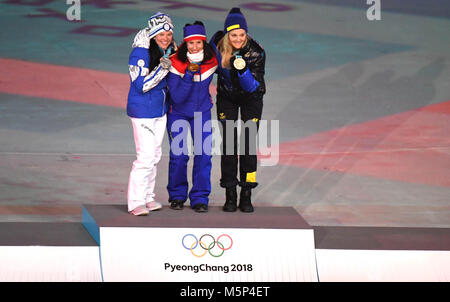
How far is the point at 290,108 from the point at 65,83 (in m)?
3.46

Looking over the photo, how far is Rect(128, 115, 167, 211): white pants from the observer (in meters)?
6.64

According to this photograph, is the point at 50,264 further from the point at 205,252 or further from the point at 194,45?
the point at 194,45

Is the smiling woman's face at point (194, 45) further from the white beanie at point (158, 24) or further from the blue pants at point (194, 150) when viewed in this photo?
the blue pants at point (194, 150)

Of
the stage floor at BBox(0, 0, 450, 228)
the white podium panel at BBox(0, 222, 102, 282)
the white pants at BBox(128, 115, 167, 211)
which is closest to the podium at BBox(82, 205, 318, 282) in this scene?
the white podium panel at BBox(0, 222, 102, 282)

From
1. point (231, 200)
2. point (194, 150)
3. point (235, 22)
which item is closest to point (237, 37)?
point (235, 22)

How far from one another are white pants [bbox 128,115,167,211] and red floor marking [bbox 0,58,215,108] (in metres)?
5.38

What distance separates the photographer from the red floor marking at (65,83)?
41.0 feet

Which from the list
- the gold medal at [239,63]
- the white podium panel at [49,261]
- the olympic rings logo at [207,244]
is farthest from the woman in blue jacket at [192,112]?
the white podium panel at [49,261]

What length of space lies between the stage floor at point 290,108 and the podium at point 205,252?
0.55 meters

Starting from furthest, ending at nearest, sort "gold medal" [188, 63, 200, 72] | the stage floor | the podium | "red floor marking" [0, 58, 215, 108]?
"red floor marking" [0, 58, 215, 108] → the stage floor → "gold medal" [188, 63, 200, 72] → the podium

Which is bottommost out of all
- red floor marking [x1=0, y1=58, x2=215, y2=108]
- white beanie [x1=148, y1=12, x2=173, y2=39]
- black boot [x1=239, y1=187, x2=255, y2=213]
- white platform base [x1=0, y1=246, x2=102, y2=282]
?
white platform base [x1=0, y1=246, x2=102, y2=282]

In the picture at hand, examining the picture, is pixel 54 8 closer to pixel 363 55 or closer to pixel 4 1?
pixel 4 1

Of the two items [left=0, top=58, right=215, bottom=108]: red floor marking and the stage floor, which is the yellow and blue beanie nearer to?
the stage floor
